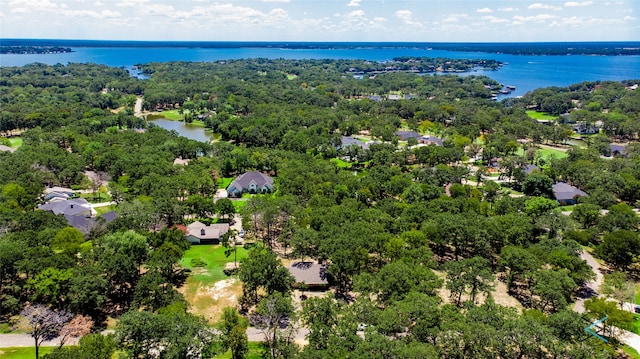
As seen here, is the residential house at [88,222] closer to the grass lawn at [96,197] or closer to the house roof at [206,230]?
the house roof at [206,230]

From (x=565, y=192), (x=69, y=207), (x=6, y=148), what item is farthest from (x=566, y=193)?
(x=6, y=148)

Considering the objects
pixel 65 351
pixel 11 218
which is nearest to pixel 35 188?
pixel 11 218

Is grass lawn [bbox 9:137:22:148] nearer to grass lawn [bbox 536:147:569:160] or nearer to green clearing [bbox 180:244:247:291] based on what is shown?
green clearing [bbox 180:244:247:291]

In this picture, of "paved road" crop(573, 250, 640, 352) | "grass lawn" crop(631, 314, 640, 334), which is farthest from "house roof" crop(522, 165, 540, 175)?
"grass lawn" crop(631, 314, 640, 334)

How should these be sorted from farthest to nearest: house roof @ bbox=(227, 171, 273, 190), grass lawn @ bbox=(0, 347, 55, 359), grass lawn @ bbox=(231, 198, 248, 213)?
house roof @ bbox=(227, 171, 273, 190) → grass lawn @ bbox=(231, 198, 248, 213) → grass lawn @ bbox=(0, 347, 55, 359)

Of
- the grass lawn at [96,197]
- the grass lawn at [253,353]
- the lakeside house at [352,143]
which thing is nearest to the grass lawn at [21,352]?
the grass lawn at [253,353]

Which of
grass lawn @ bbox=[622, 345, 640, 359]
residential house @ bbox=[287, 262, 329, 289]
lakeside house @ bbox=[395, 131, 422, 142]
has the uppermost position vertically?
lakeside house @ bbox=[395, 131, 422, 142]

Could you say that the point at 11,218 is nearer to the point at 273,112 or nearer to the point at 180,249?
the point at 180,249
